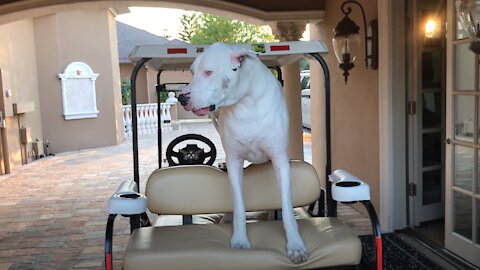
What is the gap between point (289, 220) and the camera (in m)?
2.46

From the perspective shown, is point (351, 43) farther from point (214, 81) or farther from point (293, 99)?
point (214, 81)

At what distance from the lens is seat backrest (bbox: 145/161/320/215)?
9.20 ft

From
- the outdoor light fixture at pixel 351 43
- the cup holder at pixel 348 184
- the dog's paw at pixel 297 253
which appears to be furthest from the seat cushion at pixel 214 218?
the outdoor light fixture at pixel 351 43

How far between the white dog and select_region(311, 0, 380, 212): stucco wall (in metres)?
2.50

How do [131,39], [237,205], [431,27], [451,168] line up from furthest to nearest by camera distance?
[131,39] < [431,27] < [451,168] < [237,205]

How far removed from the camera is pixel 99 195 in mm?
6594

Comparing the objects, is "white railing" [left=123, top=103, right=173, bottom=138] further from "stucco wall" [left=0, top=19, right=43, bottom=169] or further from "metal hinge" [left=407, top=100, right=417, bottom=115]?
"metal hinge" [left=407, top=100, right=417, bottom=115]

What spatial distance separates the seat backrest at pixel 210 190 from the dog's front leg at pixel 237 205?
0.22m

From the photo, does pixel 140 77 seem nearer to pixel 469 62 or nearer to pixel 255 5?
pixel 255 5

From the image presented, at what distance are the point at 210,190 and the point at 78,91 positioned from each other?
32.2ft

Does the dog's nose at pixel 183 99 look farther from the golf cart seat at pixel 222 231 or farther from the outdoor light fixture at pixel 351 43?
the outdoor light fixture at pixel 351 43

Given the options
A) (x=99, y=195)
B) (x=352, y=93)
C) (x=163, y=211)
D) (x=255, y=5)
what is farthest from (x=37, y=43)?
(x=163, y=211)

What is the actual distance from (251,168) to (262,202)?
202 millimetres

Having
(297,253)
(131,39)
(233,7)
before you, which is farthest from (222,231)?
(131,39)
